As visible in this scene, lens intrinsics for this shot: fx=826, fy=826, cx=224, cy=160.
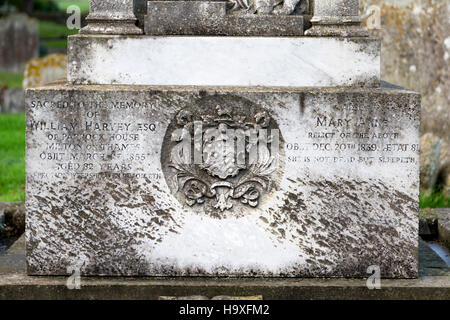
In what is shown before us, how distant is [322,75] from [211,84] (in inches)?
24.6

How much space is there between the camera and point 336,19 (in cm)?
468

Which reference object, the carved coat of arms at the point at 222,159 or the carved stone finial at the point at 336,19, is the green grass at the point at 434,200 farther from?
the carved coat of arms at the point at 222,159

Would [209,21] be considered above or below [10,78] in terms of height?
below

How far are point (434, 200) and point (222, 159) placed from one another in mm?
3328

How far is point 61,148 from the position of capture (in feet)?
14.7

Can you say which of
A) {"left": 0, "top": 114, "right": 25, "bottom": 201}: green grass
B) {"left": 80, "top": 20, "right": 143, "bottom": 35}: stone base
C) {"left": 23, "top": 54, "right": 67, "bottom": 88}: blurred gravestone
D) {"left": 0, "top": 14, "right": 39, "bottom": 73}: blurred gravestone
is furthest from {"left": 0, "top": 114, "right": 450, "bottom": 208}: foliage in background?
→ {"left": 0, "top": 14, "right": 39, "bottom": 73}: blurred gravestone

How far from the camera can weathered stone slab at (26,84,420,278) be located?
447 cm

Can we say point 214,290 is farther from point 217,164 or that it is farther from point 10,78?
point 10,78

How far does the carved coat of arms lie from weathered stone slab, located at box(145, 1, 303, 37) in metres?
0.52

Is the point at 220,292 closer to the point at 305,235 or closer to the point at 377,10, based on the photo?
the point at 305,235

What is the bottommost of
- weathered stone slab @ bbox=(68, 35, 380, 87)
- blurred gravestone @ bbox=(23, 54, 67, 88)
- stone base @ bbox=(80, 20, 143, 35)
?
weathered stone slab @ bbox=(68, 35, 380, 87)

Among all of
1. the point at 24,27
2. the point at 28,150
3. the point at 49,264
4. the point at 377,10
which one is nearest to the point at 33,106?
the point at 28,150

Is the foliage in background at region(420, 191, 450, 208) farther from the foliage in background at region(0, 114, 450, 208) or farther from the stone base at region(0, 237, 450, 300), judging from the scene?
the stone base at region(0, 237, 450, 300)

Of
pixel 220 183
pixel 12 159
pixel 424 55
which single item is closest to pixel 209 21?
pixel 220 183
